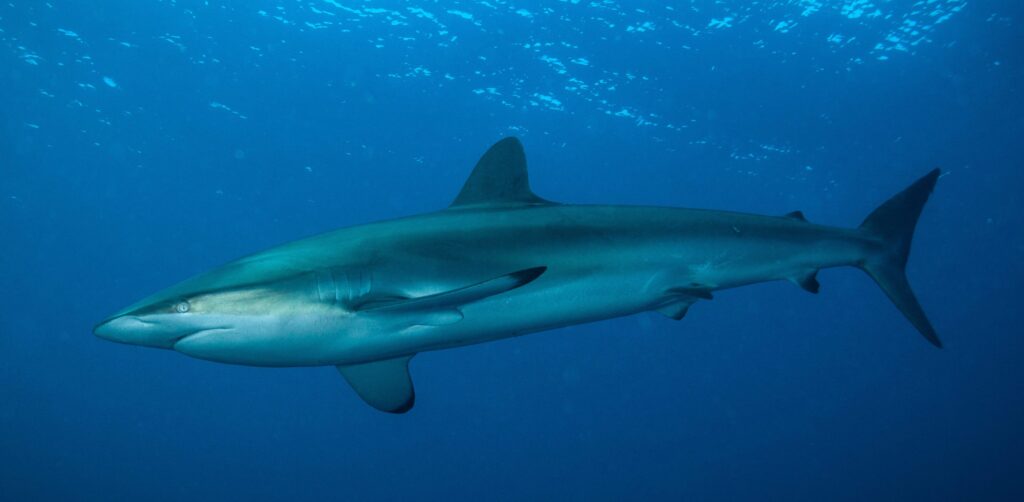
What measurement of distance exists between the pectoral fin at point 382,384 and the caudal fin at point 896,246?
4.13 m

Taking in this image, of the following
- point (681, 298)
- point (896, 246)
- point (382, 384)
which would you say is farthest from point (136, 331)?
point (896, 246)

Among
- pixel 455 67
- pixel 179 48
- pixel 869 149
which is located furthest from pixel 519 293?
pixel 869 149

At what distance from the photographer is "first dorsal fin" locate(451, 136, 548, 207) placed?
4.37 metres

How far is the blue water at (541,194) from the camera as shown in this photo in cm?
2127

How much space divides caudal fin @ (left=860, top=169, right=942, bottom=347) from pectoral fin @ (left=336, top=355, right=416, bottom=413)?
163 inches

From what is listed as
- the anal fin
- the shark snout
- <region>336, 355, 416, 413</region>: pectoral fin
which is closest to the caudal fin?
the anal fin

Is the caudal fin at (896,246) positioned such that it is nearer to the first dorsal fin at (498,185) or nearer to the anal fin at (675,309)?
the anal fin at (675,309)

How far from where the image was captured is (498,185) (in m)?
4.39

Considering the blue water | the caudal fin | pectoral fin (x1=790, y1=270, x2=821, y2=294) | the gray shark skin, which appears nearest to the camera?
the gray shark skin

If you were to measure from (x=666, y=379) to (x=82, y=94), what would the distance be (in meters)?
78.5

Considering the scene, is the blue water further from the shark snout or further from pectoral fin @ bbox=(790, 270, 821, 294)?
the shark snout

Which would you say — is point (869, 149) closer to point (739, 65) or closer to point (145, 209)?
point (739, 65)

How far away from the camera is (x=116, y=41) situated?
2259 centimetres

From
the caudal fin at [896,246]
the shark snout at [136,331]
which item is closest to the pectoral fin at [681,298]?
the caudal fin at [896,246]
